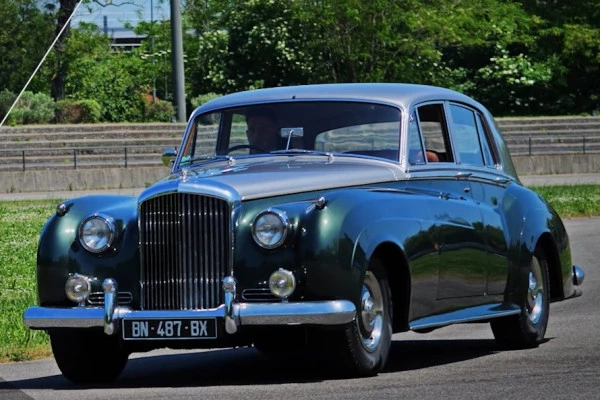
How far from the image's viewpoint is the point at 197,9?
197 feet

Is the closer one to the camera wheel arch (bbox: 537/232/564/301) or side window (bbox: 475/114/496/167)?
side window (bbox: 475/114/496/167)

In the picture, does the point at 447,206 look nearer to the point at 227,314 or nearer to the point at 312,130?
the point at 312,130

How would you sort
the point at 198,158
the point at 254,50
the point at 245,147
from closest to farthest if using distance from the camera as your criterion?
the point at 245,147, the point at 198,158, the point at 254,50

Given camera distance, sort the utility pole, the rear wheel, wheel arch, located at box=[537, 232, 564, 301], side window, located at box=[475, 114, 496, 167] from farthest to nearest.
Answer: the utility pole
wheel arch, located at box=[537, 232, 564, 301]
side window, located at box=[475, 114, 496, 167]
the rear wheel

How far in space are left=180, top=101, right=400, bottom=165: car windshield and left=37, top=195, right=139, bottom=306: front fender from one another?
115 cm

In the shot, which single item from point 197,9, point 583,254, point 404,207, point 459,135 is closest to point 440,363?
point 404,207

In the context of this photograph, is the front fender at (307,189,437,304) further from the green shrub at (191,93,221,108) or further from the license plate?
the green shrub at (191,93,221,108)

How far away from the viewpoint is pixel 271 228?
349 inches

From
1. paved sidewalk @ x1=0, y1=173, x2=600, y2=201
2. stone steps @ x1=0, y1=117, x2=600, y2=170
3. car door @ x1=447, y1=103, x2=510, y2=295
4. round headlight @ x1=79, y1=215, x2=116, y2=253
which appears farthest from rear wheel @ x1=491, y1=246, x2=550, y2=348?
stone steps @ x1=0, y1=117, x2=600, y2=170

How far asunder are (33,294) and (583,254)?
26.8ft

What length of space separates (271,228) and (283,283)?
31cm

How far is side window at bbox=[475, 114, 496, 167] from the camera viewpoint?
465 inches

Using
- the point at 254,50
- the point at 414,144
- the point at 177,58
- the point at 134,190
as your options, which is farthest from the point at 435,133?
the point at 254,50

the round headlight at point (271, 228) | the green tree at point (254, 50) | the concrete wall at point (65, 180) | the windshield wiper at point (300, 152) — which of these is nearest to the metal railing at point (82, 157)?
the concrete wall at point (65, 180)
